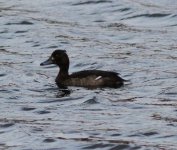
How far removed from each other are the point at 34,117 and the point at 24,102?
1.44m

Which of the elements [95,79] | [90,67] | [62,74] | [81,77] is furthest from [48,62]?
[95,79]

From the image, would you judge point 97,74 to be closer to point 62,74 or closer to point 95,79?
point 95,79

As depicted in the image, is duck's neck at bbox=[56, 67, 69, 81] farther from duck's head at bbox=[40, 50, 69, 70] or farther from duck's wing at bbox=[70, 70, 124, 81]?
duck's wing at bbox=[70, 70, 124, 81]

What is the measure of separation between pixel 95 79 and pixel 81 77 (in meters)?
0.34

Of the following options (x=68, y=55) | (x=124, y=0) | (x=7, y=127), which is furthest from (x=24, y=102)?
(x=124, y=0)

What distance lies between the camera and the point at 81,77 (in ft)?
67.3

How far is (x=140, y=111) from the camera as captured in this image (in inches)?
681

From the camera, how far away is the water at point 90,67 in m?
15.6

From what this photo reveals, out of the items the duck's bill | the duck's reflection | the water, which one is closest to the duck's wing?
the water

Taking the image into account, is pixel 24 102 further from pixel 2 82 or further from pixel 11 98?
pixel 2 82

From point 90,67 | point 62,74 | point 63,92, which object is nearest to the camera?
point 63,92

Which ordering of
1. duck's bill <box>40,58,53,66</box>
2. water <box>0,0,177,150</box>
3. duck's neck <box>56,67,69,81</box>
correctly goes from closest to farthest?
1. water <box>0,0,177,150</box>
2. duck's neck <box>56,67,69,81</box>
3. duck's bill <box>40,58,53,66</box>

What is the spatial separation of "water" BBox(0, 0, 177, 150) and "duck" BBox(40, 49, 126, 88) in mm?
217

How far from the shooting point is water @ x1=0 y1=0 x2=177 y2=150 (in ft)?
51.1
